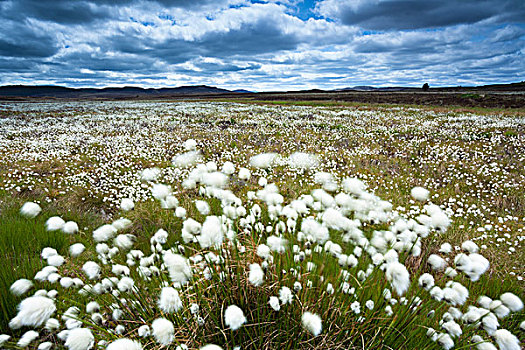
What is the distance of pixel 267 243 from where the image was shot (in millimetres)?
2795

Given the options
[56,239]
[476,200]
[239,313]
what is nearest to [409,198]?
[476,200]

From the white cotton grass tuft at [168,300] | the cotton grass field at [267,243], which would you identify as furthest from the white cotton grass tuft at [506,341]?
the white cotton grass tuft at [168,300]

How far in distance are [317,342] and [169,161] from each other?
9.24 m

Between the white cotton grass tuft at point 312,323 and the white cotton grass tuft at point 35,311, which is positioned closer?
the white cotton grass tuft at point 35,311

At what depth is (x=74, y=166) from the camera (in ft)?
32.0

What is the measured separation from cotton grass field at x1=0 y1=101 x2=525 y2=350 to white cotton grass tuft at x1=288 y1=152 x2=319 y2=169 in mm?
82

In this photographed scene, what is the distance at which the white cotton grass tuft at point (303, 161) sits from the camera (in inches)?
365

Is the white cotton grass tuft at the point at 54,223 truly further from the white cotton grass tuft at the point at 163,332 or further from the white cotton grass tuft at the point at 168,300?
the white cotton grass tuft at the point at 163,332

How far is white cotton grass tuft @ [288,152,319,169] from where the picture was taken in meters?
9.27

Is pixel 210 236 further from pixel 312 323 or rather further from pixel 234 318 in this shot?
pixel 312 323

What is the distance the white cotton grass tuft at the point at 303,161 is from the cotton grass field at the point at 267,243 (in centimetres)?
8

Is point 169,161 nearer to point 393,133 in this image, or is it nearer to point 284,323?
point 284,323

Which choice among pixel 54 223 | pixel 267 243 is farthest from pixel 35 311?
pixel 267 243

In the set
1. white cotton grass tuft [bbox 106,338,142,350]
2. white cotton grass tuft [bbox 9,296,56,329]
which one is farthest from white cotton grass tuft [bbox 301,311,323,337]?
white cotton grass tuft [bbox 9,296,56,329]
